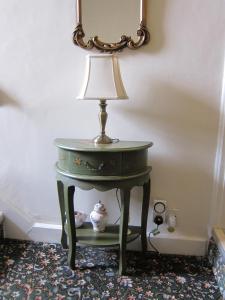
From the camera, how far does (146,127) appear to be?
1.85 metres

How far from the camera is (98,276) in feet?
5.62

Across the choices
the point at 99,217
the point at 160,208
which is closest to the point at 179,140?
the point at 160,208

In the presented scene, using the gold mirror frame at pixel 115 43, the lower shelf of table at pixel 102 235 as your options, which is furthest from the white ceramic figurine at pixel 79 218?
the gold mirror frame at pixel 115 43

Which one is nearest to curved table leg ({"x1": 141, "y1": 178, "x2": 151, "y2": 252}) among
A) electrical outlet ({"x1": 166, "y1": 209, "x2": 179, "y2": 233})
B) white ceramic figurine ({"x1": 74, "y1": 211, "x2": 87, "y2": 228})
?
electrical outlet ({"x1": 166, "y1": 209, "x2": 179, "y2": 233})

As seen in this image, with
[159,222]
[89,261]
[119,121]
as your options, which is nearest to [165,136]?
[119,121]

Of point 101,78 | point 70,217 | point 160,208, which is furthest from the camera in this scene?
point 160,208

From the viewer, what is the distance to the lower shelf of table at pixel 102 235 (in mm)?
1740

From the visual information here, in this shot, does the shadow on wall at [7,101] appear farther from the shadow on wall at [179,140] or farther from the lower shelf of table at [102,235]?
the lower shelf of table at [102,235]

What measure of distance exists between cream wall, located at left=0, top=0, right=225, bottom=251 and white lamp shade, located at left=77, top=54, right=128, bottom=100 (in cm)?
28

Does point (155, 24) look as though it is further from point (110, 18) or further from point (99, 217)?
point (99, 217)

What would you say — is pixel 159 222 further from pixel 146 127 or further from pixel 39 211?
pixel 39 211

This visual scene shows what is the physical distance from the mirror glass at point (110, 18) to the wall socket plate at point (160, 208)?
104cm

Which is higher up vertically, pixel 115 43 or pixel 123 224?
pixel 115 43

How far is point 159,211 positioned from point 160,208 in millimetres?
22
